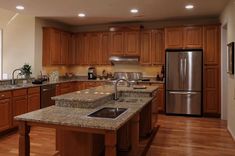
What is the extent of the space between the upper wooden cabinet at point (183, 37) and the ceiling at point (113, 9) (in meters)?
0.38

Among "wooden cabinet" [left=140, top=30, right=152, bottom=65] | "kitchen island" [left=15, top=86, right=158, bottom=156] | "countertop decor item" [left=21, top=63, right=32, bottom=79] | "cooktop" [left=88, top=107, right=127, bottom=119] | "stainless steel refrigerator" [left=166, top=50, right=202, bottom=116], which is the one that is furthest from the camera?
"wooden cabinet" [left=140, top=30, right=152, bottom=65]

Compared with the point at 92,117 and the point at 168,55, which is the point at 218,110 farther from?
the point at 92,117

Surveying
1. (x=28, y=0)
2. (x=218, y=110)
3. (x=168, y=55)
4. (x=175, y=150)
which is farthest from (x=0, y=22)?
(x=218, y=110)

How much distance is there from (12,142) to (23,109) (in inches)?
39.3

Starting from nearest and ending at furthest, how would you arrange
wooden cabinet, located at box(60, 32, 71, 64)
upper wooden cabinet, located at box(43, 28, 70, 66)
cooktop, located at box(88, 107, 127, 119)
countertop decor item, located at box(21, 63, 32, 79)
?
cooktop, located at box(88, 107, 127, 119) → countertop decor item, located at box(21, 63, 32, 79) → upper wooden cabinet, located at box(43, 28, 70, 66) → wooden cabinet, located at box(60, 32, 71, 64)

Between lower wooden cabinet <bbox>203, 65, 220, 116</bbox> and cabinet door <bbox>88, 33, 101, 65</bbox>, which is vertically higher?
cabinet door <bbox>88, 33, 101, 65</bbox>

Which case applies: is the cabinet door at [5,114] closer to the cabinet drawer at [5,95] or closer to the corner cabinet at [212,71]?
the cabinet drawer at [5,95]

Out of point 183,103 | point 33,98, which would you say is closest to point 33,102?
point 33,98

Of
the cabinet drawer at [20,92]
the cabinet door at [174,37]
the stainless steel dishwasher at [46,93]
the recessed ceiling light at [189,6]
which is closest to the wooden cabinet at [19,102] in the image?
the cabinet drawer at [20,92]

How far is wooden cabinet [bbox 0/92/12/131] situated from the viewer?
14.2 feet

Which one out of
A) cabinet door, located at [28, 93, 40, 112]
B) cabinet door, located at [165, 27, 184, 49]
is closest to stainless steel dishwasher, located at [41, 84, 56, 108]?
cabinet door, located at [28, 93, 40, 112]

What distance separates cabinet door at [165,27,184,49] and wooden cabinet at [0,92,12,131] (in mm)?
4230

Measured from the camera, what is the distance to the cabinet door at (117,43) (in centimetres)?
720

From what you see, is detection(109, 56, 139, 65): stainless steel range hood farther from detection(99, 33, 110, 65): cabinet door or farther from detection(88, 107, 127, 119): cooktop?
detection(88, 107, 127, 119): cooktop
